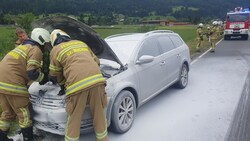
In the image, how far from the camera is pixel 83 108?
3689 mm

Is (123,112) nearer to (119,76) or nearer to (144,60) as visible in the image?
(119,76)

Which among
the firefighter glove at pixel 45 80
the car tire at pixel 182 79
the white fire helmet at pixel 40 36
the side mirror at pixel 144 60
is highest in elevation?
the white fire helmet at pixel 40 36

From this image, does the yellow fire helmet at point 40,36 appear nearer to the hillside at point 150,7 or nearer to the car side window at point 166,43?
the car side window at point 166,43

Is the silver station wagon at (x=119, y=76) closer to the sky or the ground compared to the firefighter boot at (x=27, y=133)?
closer to the sky

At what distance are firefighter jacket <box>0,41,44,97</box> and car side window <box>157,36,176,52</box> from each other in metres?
2.89

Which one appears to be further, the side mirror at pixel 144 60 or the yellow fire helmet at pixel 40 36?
the side mirror at pixel 144 60

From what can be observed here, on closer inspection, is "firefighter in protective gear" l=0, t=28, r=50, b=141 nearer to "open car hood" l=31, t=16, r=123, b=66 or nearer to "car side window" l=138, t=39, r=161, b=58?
"open car hood" l=31, t=16, r=123, b=66

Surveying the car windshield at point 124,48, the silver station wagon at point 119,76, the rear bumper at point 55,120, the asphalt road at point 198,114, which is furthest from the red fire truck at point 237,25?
the rear bumper at point 55,120

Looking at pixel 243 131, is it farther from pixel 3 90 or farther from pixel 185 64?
pixel 3 90

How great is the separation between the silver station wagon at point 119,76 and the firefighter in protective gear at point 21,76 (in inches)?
5.8

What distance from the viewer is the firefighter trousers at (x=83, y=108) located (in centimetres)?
362

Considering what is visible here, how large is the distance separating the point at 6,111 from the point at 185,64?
4.47 metres

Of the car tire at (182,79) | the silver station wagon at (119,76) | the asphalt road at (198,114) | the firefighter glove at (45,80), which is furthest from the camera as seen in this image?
the car tire at (182,79)

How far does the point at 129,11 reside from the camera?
119 metres
